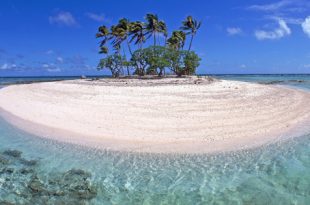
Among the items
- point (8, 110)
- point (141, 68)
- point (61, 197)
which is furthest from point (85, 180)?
point (141, 68)

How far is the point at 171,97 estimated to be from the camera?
23.2 m

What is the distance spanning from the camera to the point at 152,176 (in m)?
9.07

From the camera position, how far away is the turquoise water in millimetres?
7723

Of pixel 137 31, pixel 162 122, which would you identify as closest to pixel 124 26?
pixel 137 31

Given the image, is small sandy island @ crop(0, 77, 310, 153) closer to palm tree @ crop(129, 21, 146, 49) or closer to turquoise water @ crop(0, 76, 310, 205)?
turquoise water @ crop(0, 76, 310, 205)

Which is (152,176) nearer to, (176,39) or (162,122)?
(162,122)

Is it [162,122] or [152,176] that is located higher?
[162,122]

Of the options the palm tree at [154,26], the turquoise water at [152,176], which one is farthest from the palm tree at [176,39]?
the turquoise water at [152,176]

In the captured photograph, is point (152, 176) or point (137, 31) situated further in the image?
point (137, 31)

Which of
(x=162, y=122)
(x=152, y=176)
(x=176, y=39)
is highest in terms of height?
(x=176, y=39)

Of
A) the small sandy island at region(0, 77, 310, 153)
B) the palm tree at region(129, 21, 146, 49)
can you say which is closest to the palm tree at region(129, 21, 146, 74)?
the palm tree at region(129, 21, 146, 49)

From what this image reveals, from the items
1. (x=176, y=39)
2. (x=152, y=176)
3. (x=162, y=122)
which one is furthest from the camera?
(x=176, y=39)

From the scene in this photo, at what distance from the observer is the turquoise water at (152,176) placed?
7.72m

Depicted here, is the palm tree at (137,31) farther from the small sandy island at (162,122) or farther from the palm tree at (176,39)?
the small sandy island at (162,122)
